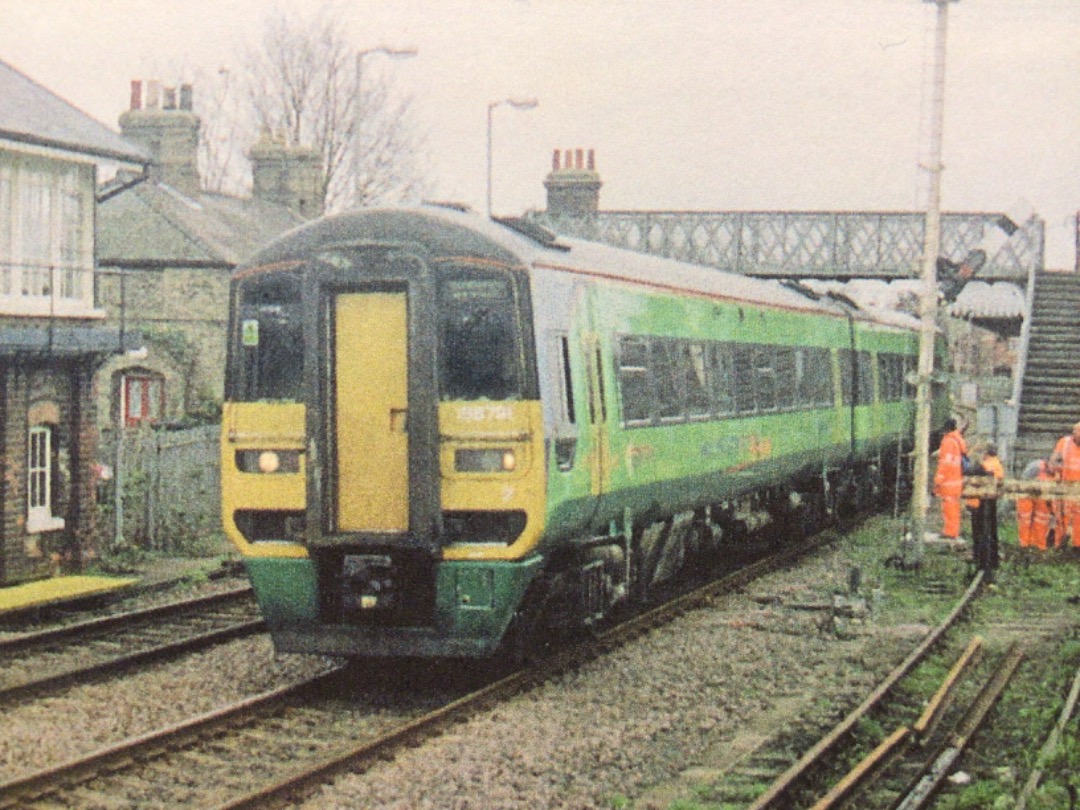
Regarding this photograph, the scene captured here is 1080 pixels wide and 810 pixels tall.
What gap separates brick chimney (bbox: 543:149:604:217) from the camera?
3000 cm

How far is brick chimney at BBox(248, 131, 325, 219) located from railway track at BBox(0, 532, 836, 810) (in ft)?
77.4

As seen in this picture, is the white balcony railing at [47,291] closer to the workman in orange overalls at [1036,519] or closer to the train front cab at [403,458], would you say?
the train front cab at [403,458]

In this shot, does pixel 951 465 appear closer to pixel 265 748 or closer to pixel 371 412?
pixel 371 412

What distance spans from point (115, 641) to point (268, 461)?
3.15m

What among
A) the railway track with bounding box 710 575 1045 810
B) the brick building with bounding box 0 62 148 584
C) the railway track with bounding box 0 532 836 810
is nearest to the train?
the railway track with bounding box 0 532 836 810

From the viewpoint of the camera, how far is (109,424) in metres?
25.9

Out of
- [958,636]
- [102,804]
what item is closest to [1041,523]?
[958,636]

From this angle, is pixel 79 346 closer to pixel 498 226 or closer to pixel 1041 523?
pixel 498 226

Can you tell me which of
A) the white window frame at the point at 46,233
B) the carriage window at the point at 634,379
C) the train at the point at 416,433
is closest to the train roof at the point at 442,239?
the train at the point at 416,433

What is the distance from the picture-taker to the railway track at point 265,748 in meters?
7.60

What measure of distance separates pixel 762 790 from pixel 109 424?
19.9 meters

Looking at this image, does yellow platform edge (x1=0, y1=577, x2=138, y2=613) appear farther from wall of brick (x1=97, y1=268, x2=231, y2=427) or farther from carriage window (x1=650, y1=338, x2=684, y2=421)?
Answer: wall of brick (x1=97, y1=268, x2=231, y2=427)

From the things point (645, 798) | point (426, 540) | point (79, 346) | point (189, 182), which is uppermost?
point (189, 182)

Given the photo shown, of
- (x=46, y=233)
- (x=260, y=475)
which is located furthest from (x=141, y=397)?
(x=260, y=475)
